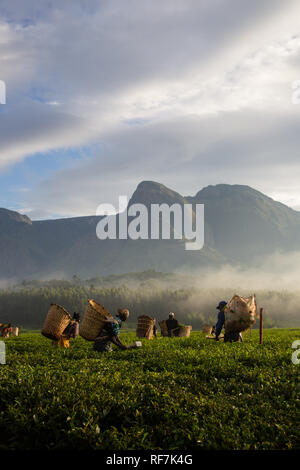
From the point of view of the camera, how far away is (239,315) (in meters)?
16.8

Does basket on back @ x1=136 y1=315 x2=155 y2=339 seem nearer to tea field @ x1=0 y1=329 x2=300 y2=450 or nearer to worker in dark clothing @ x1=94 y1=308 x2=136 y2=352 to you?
worker in dark clothing @ x1=94 y1=308 x2=136 y2=352

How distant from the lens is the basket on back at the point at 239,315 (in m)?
16.7

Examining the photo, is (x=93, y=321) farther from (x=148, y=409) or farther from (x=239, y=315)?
(x=148, y=409)

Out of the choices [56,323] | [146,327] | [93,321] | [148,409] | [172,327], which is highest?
[93,321]

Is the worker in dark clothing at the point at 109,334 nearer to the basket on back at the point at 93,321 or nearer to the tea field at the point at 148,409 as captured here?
the basket on back at the point at 93,321

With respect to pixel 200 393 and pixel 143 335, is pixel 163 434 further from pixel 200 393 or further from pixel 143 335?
pixel 143 335

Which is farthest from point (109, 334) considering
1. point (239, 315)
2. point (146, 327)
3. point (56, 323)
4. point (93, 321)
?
point (146, 327)

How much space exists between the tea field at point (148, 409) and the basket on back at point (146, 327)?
13.6m

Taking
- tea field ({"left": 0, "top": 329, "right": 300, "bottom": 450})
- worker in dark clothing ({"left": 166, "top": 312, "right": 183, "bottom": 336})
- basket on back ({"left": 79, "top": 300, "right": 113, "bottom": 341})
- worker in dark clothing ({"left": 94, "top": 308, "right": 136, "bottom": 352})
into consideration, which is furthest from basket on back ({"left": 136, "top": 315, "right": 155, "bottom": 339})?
tea field ({"left": 0, "top": 329, "right": 300, "bottom": 450})

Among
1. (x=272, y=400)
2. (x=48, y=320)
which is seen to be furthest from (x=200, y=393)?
(x=48, y=320)

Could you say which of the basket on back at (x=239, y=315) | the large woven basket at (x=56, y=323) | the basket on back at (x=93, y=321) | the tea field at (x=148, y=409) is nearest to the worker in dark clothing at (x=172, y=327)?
the basket on back at (x=239, y=315)

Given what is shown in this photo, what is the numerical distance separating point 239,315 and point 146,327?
827 cm
